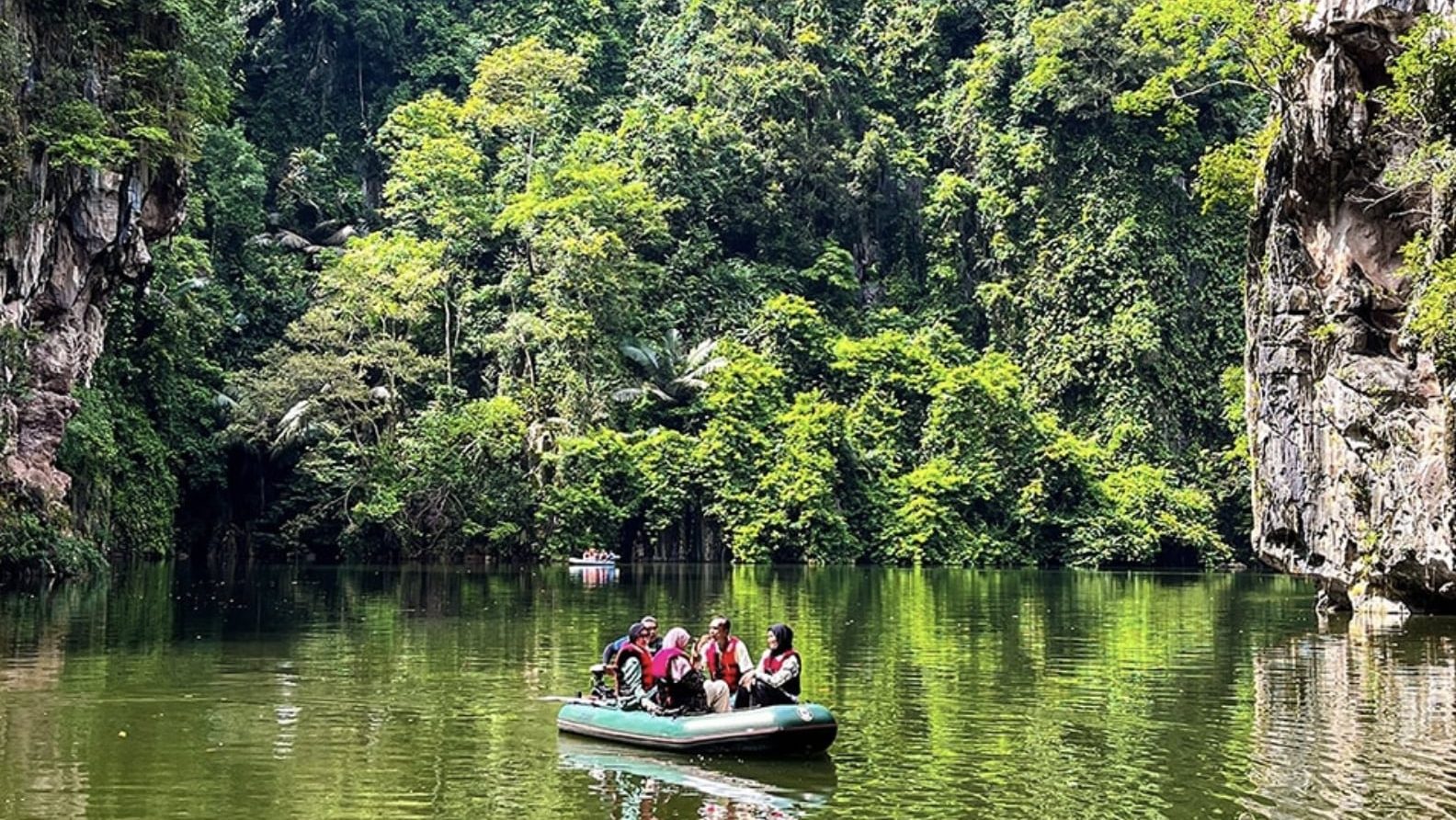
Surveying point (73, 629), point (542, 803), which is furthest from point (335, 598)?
point (542, 803)

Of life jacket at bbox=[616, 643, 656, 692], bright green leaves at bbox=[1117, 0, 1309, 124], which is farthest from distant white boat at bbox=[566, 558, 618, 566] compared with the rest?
life jacket at bbox=[616, 643, 656, 692]

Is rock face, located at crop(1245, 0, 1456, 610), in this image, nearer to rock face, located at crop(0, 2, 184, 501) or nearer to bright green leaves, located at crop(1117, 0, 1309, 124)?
bright green leaves, located at crop(1117, 0, 1309, 124)

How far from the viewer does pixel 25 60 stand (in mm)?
33344

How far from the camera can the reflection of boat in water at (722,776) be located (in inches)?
515

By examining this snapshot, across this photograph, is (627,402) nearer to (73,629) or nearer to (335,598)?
(335,598)

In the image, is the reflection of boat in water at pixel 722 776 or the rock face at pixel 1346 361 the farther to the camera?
the rock face at pixel 1346 361

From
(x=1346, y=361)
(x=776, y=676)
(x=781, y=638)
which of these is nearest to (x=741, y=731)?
(x=776, y=676)

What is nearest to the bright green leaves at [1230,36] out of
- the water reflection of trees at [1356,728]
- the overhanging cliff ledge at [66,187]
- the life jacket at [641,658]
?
the water reflection of trees at [1356,728]

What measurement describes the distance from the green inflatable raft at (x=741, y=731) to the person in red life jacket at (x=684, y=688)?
0.35m

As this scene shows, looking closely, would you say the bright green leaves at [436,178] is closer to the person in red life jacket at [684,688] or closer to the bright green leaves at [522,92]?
the bright green leaves at [522,92]

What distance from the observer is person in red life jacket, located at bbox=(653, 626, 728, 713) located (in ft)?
52.2

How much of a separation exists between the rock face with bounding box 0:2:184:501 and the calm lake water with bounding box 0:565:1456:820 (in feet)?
14.7

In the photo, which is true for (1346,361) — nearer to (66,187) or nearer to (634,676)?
(634,676)

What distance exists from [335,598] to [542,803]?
24.7 m
